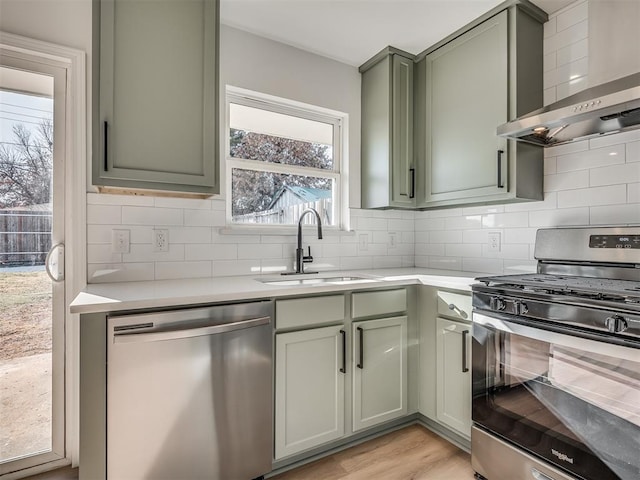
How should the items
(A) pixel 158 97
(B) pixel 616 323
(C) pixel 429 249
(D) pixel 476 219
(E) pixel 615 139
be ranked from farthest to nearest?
(C) pixel 429 249, (D) pixel 476 219, (E) pixel 615 139, (A) pixel 158 97, (B) pixel 616 323

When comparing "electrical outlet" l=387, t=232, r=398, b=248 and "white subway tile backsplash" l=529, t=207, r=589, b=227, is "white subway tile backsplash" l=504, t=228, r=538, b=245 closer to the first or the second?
"white subway tile backsplash" l=529, t=207, r=589, b=227

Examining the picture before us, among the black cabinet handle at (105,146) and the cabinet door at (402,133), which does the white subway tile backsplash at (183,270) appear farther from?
the cabinet door at (402,133)

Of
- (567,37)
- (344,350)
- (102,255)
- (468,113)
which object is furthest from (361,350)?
(567,37)

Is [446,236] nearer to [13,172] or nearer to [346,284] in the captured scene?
[346,284]

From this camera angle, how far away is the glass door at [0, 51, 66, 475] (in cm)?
166

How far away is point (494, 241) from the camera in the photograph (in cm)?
227

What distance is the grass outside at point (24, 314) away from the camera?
1661 mm

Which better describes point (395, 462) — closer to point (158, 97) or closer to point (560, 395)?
point (560, 395)

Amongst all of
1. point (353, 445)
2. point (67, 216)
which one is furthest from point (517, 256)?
A: point (67, 216)

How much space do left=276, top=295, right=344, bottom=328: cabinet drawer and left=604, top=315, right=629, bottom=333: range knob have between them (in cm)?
106

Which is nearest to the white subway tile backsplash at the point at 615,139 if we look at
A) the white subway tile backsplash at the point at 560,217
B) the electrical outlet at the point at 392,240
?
the white subway tile backsplash at the point at 560,217

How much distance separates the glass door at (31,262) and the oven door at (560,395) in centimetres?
206

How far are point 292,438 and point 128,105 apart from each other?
1716 mm

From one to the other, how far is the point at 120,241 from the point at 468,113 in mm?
2121
